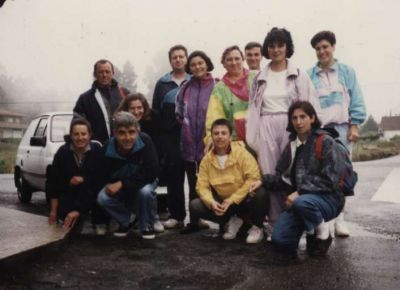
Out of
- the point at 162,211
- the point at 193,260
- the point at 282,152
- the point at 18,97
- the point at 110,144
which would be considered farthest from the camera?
the point at 18,97

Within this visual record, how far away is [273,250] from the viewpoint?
4715 millimetres

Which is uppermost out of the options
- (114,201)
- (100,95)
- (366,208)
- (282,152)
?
(100,95)

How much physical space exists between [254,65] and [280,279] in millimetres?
3127

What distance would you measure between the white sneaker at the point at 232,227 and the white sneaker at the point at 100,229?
4.50 feet

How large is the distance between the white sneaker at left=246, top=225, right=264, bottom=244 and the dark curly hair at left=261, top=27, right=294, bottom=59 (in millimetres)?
1790

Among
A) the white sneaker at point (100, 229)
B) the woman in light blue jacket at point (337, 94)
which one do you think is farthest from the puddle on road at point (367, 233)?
the white sneaker at point (100, 229)

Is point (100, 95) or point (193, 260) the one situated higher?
point (100, 95)

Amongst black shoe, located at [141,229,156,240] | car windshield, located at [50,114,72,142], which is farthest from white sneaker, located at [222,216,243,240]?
car windshield, located at [50,114,72,142]

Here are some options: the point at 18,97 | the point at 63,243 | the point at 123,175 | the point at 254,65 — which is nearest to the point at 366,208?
the point at 254,65

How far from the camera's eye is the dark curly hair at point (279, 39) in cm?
502

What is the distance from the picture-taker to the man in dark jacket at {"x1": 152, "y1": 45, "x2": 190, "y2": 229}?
5.89 metres

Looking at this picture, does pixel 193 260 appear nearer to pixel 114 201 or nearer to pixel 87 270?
pixel 87 270

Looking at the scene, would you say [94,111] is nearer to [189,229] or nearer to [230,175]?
[189,229]

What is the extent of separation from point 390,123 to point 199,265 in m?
108
